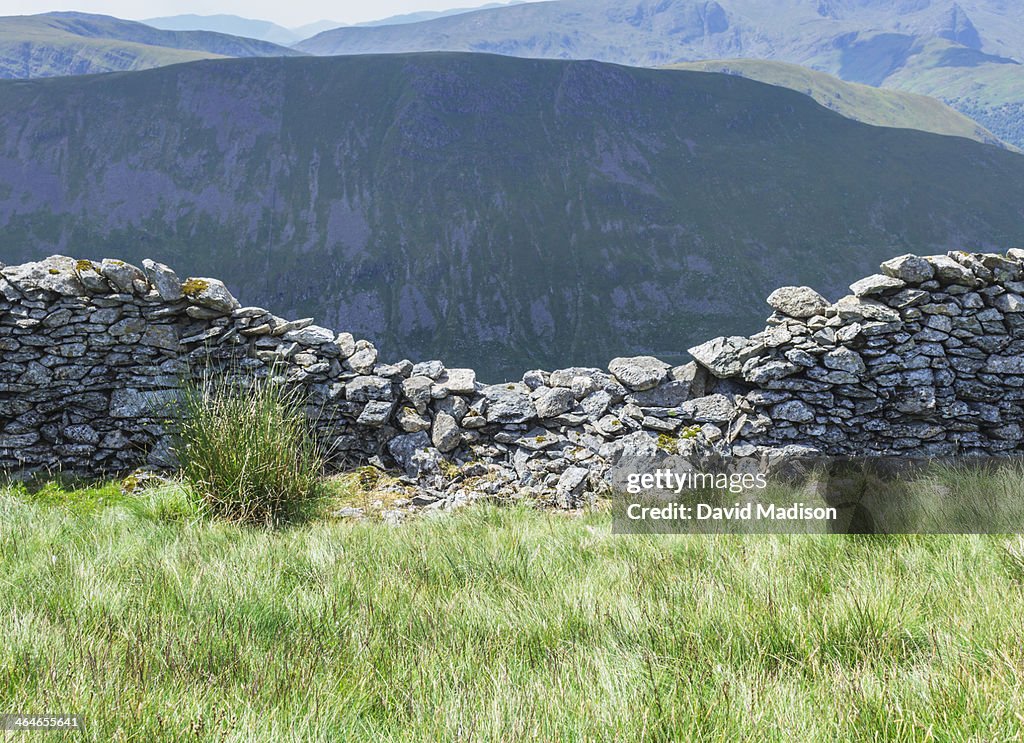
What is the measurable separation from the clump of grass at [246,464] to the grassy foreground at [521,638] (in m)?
1.20

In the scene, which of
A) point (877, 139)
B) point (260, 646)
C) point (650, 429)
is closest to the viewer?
point (260, 646)

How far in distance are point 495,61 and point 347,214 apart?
5038cm

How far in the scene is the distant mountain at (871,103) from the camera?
175 metres

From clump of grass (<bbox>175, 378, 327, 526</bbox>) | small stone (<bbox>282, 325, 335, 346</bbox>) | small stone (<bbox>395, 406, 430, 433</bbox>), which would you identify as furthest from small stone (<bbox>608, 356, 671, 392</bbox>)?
clump of grass (<bbox>175, 378, 327, 526</bbox>)

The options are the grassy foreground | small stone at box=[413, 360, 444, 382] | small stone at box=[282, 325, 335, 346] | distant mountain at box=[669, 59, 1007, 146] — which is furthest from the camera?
distant mountain at box=[669, 59, 1007, 146]

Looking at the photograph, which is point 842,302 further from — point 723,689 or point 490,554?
point 723,689

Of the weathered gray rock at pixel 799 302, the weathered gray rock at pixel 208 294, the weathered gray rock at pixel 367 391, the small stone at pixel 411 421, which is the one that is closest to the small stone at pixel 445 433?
the small stone at pixel 411 421

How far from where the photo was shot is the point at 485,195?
281 feet

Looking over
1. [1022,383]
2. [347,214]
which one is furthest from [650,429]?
[347,214]

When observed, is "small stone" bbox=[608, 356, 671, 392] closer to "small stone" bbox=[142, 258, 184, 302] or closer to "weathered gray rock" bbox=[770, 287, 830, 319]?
"weathered gray rock" bbox=[770, 287, 830, 319]

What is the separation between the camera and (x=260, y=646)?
272cm

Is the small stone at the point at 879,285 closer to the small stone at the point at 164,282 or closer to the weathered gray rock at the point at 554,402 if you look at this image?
the weathered gray rock at the point at 554,402

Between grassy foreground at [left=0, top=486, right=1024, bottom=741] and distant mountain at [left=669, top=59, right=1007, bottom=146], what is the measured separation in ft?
628

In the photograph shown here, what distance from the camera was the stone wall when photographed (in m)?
7.51
